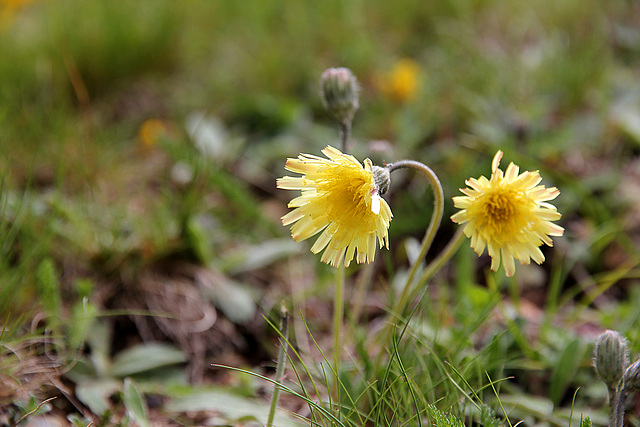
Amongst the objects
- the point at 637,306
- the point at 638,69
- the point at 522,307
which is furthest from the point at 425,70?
the point at 637,306

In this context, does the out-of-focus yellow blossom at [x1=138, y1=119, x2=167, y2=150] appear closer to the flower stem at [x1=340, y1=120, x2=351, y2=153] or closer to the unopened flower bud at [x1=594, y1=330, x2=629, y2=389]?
the flower stem at [x1=340, y1=120, x2=351, y2=153]

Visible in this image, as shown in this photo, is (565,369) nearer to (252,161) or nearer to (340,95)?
(340,95)

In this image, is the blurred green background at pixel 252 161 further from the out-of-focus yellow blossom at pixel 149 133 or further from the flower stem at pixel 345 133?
the flower stem at pixel 345 133

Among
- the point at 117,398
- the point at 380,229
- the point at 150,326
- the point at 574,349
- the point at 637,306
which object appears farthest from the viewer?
the point at 150,326

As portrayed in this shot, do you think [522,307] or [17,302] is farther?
[522,307]

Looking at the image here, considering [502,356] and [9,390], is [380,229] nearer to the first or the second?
[502,356]

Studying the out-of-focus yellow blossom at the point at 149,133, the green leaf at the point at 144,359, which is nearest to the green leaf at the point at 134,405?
the green leaf at the point at 144,359

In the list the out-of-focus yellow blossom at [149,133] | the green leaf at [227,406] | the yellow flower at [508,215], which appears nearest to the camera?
the yellow flower at [508,215]
